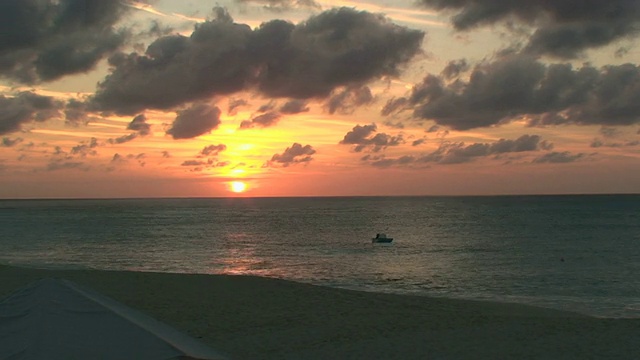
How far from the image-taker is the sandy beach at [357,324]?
17.6 meters

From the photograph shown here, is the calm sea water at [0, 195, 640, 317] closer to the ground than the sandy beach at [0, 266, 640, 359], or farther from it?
closer to the ground

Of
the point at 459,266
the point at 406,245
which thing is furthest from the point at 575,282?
the point at 406,245

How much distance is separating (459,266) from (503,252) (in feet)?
51.4

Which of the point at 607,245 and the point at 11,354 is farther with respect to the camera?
the point at 607,245

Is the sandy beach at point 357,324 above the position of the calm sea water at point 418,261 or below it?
above

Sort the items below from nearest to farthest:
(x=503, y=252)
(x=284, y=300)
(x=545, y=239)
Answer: (x=284, y=300)
(x=503, y=252)
(x=545, y=239)

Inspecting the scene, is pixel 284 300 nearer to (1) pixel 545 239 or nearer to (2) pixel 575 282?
(2) pixel 575 282

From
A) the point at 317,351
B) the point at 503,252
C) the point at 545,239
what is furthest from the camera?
the point at 545,239

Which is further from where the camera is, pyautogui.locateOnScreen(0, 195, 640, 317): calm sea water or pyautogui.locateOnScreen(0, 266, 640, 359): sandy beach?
pyautogui.locateOnScreen(0, 195, 640, 317): calm sea water

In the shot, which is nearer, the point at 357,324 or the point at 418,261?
the point at 357,324

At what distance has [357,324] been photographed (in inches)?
835

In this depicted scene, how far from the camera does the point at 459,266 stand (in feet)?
170

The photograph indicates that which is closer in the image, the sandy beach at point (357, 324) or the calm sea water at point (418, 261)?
the sandy beach at point (357, 324)

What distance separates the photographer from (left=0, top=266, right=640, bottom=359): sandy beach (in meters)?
17.6
